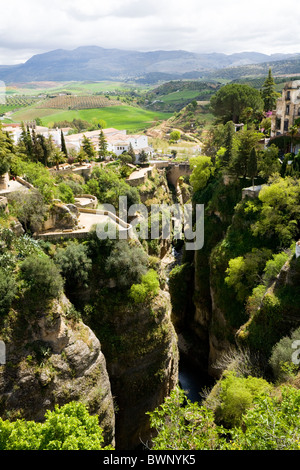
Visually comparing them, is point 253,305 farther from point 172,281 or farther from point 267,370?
point 172,281

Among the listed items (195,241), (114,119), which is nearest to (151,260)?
(195,241)

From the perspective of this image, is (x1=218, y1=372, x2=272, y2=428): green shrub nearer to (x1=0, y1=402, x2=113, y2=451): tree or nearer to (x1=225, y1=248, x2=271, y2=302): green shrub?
(x1=0, y1=402, x2=113, y2=451): tree

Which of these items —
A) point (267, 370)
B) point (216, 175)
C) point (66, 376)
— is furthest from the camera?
point (216, 175)

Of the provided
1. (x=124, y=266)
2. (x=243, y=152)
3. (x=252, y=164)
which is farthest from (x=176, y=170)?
(x=124, y=266)

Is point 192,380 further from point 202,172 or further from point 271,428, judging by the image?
point 271,428

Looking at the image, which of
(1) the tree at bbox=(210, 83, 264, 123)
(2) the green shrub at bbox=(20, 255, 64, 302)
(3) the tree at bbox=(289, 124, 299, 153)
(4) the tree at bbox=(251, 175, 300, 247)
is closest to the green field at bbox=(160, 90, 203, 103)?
(1) the tree at bbox=(210, 83, 264, 123)

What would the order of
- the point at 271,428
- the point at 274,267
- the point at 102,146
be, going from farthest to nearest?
the point at 102,146, the point at 274,267, the point at 271,428
